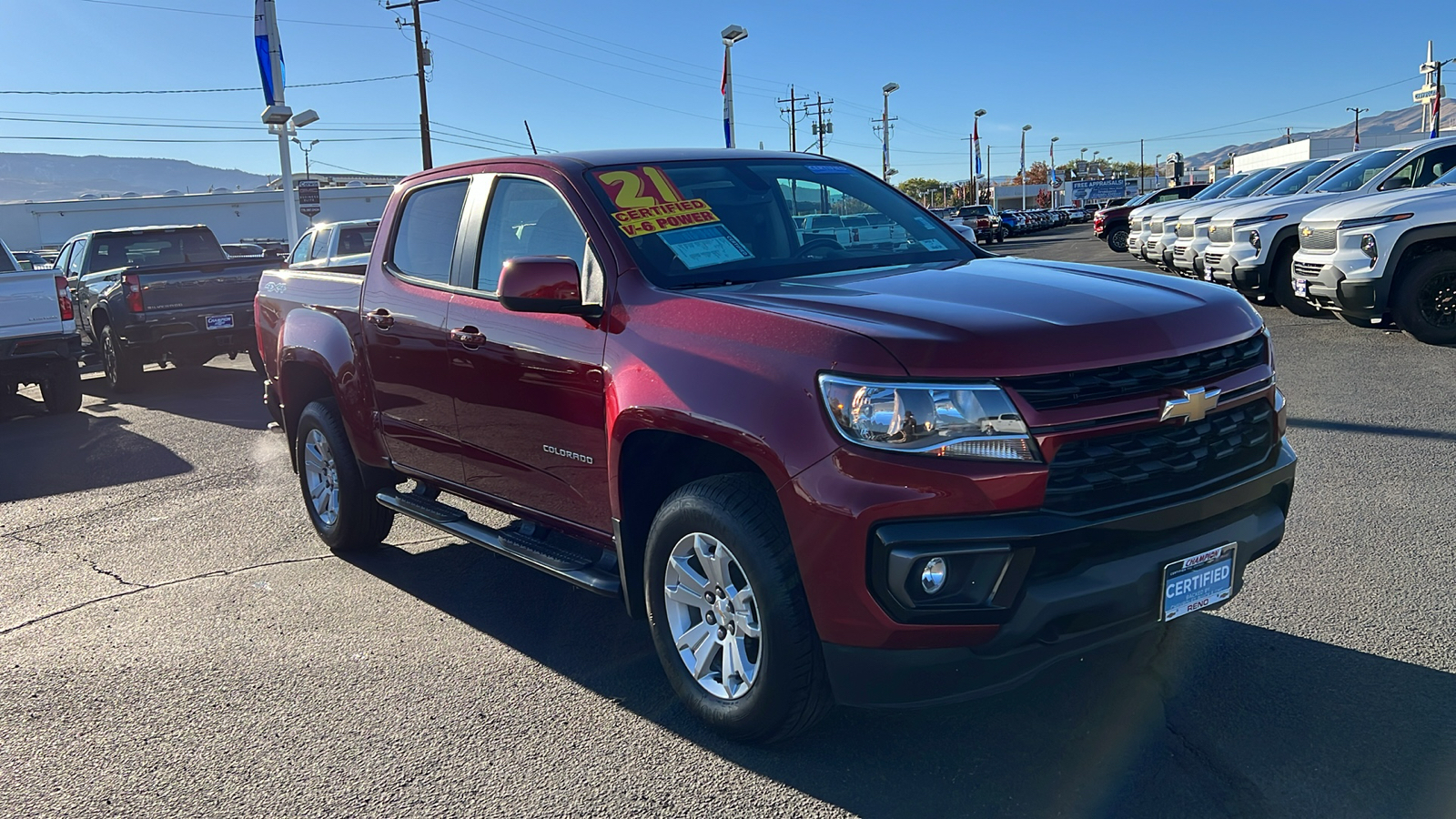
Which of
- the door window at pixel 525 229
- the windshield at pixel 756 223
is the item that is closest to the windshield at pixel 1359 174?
the windshield at pixel 756 223

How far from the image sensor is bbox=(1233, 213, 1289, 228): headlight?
512 inches

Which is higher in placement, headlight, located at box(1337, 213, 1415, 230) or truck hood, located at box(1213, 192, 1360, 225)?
truck hood, located at box(1213, 192, 1360, 225)

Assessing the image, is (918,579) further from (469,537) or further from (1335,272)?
(1335,272)

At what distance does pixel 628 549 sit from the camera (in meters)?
3.83

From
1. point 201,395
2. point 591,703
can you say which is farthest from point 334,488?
point 201,395

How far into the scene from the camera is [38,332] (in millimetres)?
11430

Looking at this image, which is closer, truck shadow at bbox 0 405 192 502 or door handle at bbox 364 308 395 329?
door handle at bbox 364 308 395 329

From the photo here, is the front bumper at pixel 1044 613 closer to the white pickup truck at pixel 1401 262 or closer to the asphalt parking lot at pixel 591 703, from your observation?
the asphalt parking lot at pixel 591 703

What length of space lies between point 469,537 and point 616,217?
1.51 metres

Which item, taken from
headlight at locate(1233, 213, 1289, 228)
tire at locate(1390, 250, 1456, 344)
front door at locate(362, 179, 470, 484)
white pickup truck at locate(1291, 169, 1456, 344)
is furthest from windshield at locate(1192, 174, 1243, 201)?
front door at locate(362, 179, 470, 484)

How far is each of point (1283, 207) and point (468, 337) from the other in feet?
38.2

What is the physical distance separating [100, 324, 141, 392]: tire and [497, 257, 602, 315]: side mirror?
11282 mm

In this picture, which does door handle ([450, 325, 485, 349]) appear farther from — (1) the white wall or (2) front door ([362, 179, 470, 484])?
(1) the white wall

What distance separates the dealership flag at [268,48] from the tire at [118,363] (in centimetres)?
1099
